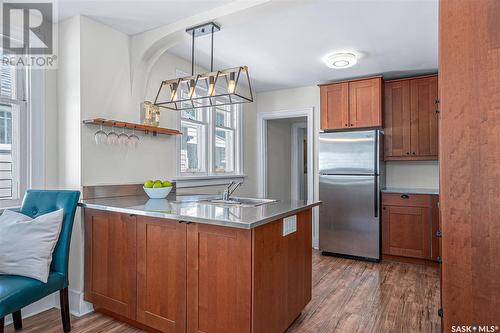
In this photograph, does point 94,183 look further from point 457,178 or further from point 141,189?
point 457,178

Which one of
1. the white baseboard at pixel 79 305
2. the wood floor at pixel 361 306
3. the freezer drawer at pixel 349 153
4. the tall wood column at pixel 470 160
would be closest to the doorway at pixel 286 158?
the freezer drawer at pixel 349 153

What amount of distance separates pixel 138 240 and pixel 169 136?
1438 mm

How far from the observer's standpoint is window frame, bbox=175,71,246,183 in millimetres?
3428

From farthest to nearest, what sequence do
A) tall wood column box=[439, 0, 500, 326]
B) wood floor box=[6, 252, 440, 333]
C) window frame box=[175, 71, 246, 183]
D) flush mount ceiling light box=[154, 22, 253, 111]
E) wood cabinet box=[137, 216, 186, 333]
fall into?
window frame box=[175, 71, 246, 183], wood floor box=[6, 252, 440, 333], flush mount ceiling light box=[154, 22, 253, 111], wood cabinet box=[137, 216, 186, 333], tall wood column box=[439, 0, 500, 326]

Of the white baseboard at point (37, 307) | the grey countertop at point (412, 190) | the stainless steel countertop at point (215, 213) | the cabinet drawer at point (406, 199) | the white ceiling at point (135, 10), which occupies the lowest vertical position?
the white baseboard at point (37, 307)

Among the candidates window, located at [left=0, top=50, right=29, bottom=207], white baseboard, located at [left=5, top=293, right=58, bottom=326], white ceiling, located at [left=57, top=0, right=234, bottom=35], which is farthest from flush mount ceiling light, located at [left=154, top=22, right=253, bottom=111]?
white baseboard, located at [left=5, top=293, right=58, bottom=326]

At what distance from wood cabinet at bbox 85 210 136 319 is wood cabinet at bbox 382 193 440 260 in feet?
10.3

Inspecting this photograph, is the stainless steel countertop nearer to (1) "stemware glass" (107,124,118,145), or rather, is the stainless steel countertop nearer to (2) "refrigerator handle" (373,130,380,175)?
(1) "stemware glass" (107,124,118,145)

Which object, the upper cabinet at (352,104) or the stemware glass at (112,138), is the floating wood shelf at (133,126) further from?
the upper cabinet at (352,104)

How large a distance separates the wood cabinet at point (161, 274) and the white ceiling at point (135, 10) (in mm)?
1643

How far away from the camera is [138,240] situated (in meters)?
2.10

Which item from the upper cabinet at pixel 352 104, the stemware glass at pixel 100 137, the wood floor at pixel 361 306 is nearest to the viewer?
the wood floor at pixel 361 306

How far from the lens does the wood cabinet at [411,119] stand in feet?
12.4

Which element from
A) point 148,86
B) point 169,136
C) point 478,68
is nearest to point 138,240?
point 169,136
